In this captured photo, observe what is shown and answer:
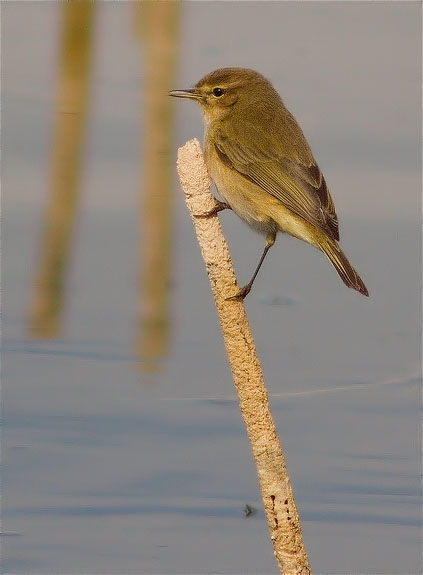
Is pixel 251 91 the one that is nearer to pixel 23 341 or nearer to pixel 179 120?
pixel 23 341

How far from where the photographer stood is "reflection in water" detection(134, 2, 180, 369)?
7.89 m

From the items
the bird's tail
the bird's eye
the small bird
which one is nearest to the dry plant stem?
the bird's tail

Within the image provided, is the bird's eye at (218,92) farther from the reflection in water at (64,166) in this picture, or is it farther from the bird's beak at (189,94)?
the reflection in water at (64,166)

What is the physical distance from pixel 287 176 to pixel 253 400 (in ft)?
5.70

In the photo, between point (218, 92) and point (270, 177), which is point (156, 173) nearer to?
point (218, 92)

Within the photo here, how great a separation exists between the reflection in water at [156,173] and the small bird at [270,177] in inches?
68.1

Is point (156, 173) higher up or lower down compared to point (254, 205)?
lower down

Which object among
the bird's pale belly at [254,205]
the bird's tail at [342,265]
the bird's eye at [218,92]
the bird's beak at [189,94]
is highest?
the bird's eye at [218,92]

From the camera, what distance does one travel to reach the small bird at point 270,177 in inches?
228

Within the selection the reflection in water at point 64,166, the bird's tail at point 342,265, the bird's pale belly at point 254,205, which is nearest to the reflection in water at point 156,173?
the reflection in water at point 64,166

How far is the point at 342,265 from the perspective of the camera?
219 inches

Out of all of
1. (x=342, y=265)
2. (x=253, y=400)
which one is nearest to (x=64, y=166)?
(x=342, y=265)

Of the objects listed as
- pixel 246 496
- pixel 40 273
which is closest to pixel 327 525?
pixel 246 496

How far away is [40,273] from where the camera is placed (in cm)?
855
